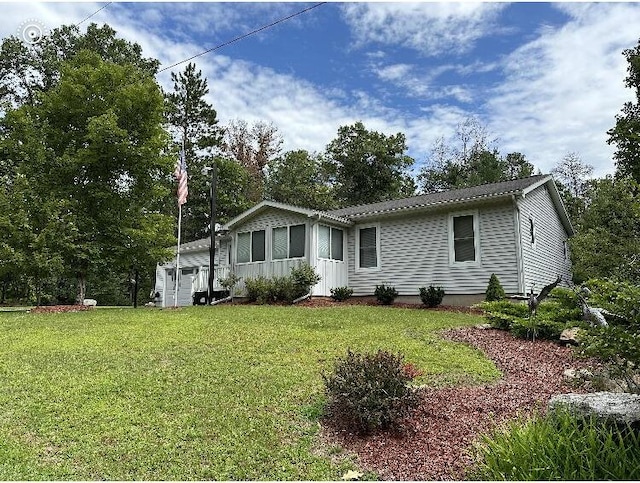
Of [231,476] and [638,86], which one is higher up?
[638,86]

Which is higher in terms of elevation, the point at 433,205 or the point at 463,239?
the point at 433,205

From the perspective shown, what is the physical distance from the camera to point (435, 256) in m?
14.4

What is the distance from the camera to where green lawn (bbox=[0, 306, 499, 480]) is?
357 cm

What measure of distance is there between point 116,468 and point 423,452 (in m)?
2.36

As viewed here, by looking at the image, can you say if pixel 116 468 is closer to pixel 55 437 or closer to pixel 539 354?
pixel 55 437

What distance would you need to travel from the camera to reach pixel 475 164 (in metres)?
32.1

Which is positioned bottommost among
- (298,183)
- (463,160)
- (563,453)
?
(563,453)

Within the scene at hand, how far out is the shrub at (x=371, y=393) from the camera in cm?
409

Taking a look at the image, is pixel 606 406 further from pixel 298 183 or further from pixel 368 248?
pixel 298 183

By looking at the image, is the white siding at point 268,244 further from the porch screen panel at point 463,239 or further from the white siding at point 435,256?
the porch screen panel at point 463,239

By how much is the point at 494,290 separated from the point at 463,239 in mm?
2133

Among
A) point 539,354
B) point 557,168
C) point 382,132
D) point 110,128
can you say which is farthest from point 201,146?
point 539,354

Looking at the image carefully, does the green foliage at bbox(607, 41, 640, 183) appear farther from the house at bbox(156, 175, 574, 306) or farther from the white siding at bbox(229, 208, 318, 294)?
the white siding at bbox(229, 208, 318, 294)

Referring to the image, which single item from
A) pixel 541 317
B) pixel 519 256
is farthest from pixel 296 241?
pixel 541 317
